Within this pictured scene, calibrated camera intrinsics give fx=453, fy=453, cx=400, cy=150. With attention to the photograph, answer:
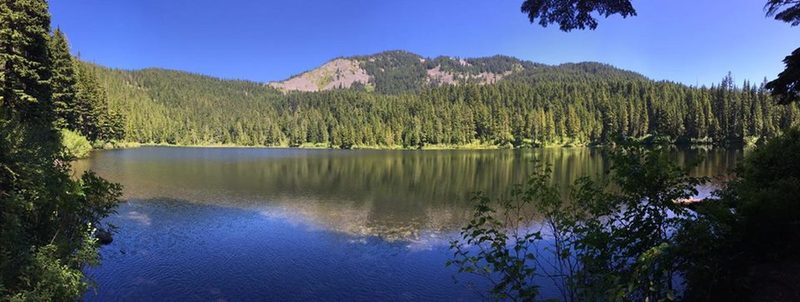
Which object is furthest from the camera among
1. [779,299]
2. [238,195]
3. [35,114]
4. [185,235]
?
[238,195]

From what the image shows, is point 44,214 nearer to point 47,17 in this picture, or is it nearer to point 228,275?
point 228,275

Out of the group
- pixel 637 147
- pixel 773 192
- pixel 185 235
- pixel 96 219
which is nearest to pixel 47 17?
pixel 185 235

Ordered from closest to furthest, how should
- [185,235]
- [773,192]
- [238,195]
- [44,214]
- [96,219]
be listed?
[773,192], [44,214], [96,219], [185,235], [238,195]

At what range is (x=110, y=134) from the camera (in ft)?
340

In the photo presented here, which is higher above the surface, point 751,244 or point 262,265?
point 751,244

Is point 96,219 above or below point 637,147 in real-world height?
below

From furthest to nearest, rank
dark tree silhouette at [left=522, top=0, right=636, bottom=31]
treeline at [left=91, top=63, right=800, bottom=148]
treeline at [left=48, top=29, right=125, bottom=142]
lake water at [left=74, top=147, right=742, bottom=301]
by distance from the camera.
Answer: treeline at [left=91, top=63, right=800, bottom=148]
treeline at [left=48, top=29, right=125, bottom=142]
lake water at [left=74, top=147, right=742, bottom=301]
dark tree silhouette at [left=522, top=0, right=636, bottom=31]

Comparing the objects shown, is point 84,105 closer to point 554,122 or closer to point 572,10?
point 572,10

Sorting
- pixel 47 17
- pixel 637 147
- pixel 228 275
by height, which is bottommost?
pixel 228 275

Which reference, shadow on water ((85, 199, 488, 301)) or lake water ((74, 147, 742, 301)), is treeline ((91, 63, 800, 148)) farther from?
shadow on water ((85, 199, 488, 301))

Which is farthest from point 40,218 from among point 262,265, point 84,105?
point 84,105

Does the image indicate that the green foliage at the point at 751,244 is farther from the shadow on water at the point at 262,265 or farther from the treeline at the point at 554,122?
the treeline at the point at 554,122

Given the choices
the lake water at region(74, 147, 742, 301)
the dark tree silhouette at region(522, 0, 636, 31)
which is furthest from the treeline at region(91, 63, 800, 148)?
the dark tree silhouette at region(522, 0, 636, 31)

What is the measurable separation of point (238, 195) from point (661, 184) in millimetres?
34768
